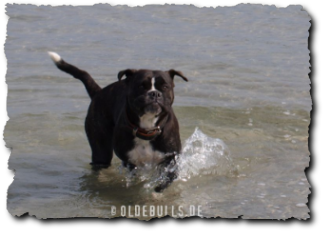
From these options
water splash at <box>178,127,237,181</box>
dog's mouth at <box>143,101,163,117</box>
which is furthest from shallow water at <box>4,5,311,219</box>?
dog's mouth at <box>143,101,163,117</box>

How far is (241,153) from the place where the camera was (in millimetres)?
7750

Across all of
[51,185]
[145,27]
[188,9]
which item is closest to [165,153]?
[51,185]

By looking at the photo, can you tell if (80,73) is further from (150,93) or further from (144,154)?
(150,93)

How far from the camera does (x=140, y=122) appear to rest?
6.09 m

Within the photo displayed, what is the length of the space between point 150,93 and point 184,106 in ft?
12.4

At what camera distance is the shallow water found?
21.1ft

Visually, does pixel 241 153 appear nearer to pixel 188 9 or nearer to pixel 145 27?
pixel 145 27

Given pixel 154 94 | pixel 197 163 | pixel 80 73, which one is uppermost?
pixel 80 73

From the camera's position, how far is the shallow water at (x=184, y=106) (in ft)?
21.1

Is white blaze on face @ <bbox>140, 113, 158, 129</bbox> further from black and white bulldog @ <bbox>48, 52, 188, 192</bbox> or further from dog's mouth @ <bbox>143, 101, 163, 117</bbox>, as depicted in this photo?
dog's mouth @ <bbox>143, 101, 163, 117</bbox>

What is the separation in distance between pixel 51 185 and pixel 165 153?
146 cm

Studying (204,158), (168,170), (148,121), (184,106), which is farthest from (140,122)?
(184,106)

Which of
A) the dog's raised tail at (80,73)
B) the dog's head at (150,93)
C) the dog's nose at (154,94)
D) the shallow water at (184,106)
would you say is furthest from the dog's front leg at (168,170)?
the dog's raised tail at (80,73)

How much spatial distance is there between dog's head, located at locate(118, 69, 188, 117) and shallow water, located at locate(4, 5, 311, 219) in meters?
0.91
